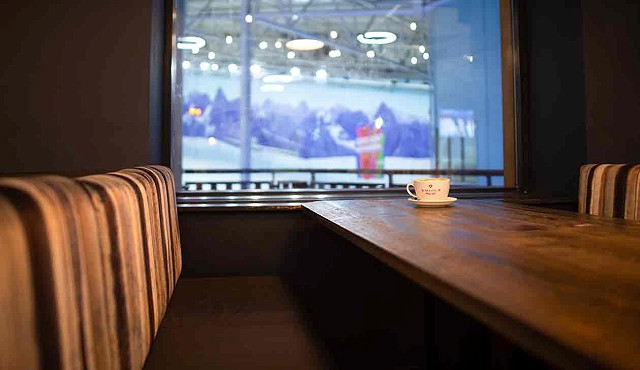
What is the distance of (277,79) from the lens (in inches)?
115

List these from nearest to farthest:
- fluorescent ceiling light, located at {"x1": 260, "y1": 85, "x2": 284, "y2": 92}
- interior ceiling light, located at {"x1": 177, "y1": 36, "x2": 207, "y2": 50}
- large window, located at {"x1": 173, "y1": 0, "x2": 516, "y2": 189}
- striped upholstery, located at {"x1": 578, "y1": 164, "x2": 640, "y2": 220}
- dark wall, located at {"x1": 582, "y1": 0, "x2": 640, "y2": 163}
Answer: striped upholstery, located at {"x1": 578, "y1": 164, "x2": 640, "y2": 220} < dark wall, located at {"x1": 582, "y1": 0, "x2": 640, "y2": 163} < interior ceiling light, located at {"x1": 177, "y1": 36, "x2": 207, "y2": 50} < large window, located at {"x1": 173, "y1": 0, "x2": 516, "y2": 189} < fluorescent ceiling light, located at {"x1": 260, "y1": 85, "x2": 284, "y2": 92}

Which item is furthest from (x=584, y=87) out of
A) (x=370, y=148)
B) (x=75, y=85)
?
(x=75, y=85)

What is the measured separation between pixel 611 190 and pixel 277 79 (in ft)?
6.27

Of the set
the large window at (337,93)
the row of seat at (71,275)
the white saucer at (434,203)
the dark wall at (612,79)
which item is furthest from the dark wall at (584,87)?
the row of seat at (71,275)

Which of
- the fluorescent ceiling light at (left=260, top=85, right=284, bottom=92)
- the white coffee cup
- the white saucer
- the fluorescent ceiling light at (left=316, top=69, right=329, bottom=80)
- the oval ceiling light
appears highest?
the oval ceiling light

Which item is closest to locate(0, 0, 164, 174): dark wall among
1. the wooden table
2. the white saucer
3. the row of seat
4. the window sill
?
the window sill

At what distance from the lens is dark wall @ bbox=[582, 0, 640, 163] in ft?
7.75

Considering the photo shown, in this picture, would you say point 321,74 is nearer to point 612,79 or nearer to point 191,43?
point 191,43

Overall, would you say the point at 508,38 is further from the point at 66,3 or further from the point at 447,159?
the point at 66,3

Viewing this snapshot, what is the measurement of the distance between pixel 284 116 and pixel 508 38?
1.39m

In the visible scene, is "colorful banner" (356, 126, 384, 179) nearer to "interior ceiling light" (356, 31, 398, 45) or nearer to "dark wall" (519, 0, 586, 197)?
"interior ceiling light" (356, 31, 398, 45)

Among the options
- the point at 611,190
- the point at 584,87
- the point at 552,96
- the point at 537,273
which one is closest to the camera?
the point at 537,273

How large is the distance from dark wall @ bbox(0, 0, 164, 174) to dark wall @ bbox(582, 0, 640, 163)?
2.16 m

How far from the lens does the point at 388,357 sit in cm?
228
